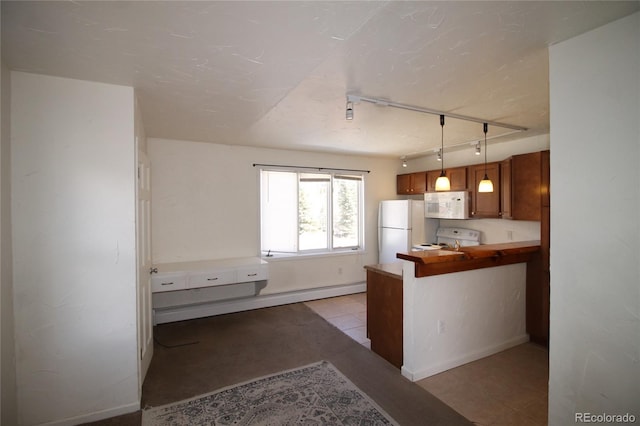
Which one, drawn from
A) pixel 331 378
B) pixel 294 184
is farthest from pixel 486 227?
pixel 331 378

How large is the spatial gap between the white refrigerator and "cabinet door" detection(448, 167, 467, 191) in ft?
2.05

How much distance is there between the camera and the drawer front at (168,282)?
11.6 feet

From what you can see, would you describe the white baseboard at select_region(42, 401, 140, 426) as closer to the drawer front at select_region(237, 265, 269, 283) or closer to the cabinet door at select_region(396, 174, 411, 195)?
the drawer front at select_region(237, 265, 269, 283)

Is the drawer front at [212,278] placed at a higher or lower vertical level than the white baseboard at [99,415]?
higher

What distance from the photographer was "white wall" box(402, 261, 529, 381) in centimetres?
271

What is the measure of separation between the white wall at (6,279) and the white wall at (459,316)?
278cm

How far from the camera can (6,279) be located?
1.86 m

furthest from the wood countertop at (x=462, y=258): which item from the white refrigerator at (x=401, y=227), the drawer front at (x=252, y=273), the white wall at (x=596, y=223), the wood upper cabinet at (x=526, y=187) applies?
the drawer front at (x=252, y=273)

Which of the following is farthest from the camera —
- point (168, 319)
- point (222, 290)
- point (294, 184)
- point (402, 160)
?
point (402, 160)

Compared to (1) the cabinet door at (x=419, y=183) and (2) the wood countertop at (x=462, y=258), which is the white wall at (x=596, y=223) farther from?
(1) the cabinet door at (x=419, y=183)

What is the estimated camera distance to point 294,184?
196 inches

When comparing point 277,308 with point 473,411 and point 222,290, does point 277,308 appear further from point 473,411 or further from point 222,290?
point 473,411

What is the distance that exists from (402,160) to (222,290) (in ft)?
13.1

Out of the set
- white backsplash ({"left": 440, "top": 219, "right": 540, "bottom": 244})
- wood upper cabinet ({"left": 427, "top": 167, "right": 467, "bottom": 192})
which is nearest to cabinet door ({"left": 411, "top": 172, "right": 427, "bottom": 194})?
wood upper cabinet ({"left": 427, "top": 167, "right": 467, "bottom": 192})
